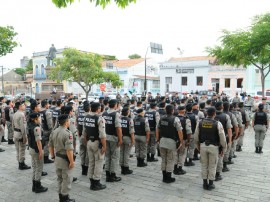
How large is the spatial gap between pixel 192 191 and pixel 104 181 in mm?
2146

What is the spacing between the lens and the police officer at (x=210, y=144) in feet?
18.7

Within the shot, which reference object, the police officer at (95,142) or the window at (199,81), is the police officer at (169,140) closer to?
the police officer at (95,142)

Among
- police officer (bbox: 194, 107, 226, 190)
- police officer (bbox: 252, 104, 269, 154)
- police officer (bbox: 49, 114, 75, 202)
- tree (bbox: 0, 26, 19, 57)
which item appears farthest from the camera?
tree (bbox: 0, 26, 19, 57)

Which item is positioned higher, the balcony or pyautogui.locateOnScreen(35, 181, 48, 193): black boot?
the balcony

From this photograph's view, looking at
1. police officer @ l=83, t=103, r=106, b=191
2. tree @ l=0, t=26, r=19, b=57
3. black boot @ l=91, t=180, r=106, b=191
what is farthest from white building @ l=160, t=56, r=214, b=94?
black boot @ l=91, t=180, r=106, b=191

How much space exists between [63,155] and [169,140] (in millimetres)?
2510

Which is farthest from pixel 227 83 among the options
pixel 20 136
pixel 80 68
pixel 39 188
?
pixel 39 188

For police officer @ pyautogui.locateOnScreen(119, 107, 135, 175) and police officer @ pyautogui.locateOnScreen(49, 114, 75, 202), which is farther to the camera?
police officer @ pyautogui.locateOnScreen(119, 107, 135, 175)

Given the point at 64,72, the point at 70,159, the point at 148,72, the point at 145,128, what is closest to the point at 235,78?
the point at 148,72

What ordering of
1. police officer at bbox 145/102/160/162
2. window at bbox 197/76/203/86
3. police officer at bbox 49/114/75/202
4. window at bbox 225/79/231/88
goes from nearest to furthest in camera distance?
police officer at bbox 49/114/75/202, police officer at bbox 145/102/160/162, window at bbox 225/79/231/88, window at bbox 197/76/203/86

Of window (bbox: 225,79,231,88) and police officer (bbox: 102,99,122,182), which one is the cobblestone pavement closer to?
police officer (bbox: 102,99,122,182)

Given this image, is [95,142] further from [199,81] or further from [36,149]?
[199,81]

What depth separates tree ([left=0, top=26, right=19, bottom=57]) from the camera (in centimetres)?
1527

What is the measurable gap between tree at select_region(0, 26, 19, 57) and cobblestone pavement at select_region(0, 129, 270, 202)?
10.1m
